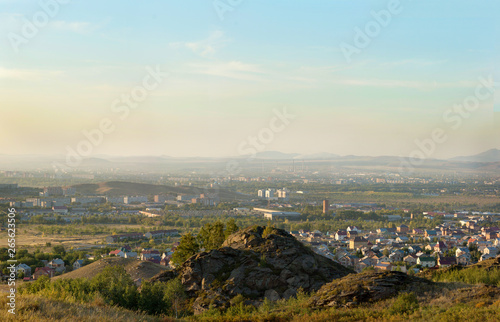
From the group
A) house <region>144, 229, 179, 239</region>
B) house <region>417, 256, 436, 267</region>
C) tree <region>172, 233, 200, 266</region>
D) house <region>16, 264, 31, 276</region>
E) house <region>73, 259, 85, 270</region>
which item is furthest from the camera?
house <region>144, 229, 179, 239</region>

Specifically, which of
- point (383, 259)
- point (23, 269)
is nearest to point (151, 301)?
point (23, 269)

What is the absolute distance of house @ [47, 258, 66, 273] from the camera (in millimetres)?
28919

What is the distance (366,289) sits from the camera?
431 inches

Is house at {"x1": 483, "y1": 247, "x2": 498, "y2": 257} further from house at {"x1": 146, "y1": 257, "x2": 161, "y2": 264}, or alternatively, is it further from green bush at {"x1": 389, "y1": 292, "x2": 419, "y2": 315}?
green bush at {"x1": 389, "y1": 292, "x2": 419, "y2": 315}

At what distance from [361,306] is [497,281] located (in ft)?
15.7

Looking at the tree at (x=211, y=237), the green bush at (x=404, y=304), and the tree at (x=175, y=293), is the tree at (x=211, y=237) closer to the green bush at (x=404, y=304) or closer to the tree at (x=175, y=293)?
the tree at (x=175, y=293)

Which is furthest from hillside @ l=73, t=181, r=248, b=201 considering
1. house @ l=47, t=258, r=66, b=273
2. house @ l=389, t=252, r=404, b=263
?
house @ l=47, t=258, r=66, b=273

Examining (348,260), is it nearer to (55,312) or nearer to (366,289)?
(366,289)

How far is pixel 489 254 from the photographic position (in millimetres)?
36812

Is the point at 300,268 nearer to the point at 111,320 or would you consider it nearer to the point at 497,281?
the point at 497,281

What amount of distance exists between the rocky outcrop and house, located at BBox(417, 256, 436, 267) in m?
23.3

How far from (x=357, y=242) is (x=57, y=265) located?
85.1 feet

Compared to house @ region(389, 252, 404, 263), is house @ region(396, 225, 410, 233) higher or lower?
lower

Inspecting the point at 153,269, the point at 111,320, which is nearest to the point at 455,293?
the point at 111,320
